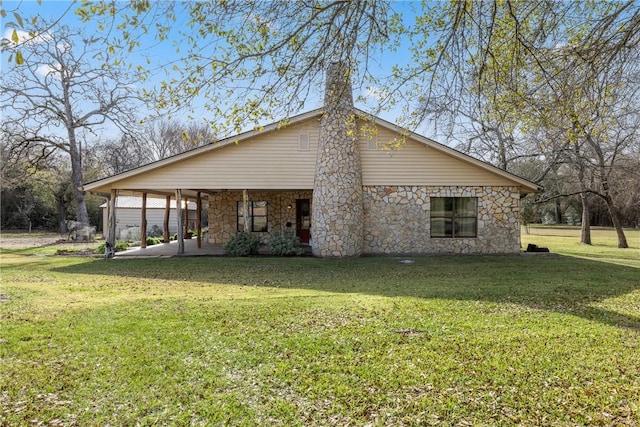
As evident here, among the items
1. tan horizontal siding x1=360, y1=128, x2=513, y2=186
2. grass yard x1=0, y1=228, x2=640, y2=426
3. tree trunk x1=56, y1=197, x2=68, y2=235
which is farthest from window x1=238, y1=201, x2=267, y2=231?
tree trunk x1=56, y1=197, x2=68, y2=235

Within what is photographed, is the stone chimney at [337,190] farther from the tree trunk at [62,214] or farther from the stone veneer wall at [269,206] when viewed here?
the tree trunk at [62,214]

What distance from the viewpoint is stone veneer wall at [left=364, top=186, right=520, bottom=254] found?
1473cm

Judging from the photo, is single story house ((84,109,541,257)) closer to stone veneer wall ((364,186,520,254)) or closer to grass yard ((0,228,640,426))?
stone veneer wall ((364,186,520,254))

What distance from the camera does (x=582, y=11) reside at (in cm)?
607

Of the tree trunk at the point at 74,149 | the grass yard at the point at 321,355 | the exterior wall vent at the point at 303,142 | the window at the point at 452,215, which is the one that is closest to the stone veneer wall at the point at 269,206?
the exterior wall vent at the point at 303,142

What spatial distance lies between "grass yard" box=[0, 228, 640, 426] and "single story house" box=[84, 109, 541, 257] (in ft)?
20.6

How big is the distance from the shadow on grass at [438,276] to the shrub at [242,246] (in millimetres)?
875

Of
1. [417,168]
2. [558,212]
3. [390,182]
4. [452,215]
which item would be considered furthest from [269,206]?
[558,212]

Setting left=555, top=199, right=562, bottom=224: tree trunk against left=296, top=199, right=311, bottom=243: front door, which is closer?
left=296, top=199, right=311, bottom=243: front door

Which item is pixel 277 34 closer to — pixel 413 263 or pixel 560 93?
pixel 560 93

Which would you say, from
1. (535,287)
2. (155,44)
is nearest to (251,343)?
(155,44)

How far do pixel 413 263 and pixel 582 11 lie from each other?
804cm

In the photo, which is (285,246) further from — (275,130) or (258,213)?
(258,213)

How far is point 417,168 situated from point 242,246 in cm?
703
